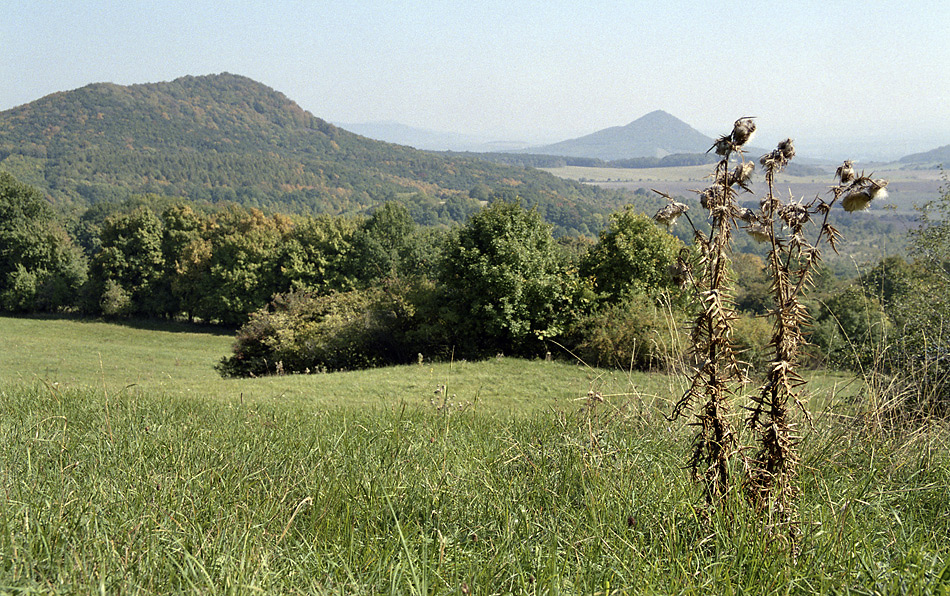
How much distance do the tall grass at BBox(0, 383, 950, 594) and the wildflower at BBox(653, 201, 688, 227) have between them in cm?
104

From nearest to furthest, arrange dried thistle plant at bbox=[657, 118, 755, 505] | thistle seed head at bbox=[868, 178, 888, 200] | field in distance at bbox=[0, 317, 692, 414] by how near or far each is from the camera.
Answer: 1. thistle seed head at bbox=[868, 178, 888, 200]
2. dried thistle plant at bbox=[657, 118, 755, 505]
3. field in distance at bbox=[0, 317, 692, 414]

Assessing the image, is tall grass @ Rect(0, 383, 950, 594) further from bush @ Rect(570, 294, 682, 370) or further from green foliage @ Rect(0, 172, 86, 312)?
green foliage @ Rect(0, 172, 86, 312)

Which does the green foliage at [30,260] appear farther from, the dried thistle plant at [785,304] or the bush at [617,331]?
the dried thistle plant at [785,304]

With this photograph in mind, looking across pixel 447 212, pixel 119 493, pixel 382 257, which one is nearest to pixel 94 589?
pixel 119 493

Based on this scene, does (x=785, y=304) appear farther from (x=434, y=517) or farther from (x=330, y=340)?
(x=330, y=340)

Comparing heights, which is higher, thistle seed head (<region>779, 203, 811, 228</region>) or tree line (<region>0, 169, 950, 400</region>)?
thistle seed head (<region>779, 203, 811, 228</region>)

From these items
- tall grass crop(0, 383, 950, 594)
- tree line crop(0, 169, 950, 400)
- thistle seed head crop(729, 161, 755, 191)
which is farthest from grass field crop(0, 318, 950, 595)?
thistle seed head crop(729, 161, 755, 191)

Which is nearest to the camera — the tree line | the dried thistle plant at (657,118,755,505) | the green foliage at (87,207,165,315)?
the dried thistle plant at (657,118,755,505)

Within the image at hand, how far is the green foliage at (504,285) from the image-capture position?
21172mm

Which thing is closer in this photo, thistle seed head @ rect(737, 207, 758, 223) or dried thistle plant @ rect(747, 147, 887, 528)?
dried thistle plant @ rect(747, 147, 887, 528)

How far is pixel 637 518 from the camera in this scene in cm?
211

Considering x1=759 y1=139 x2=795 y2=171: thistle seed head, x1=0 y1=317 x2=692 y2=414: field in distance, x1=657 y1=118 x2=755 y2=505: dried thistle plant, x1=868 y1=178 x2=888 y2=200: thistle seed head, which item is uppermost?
x1=759 y1=139 x2=795 y2=171: thistle seed head

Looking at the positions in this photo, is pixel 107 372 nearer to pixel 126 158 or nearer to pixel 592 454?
pixel 592 454

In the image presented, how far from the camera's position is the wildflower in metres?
1.97
